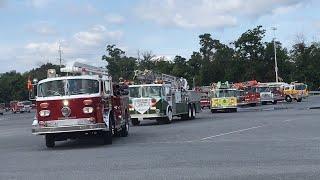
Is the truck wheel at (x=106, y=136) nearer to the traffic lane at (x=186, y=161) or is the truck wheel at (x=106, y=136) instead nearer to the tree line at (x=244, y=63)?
Answer: the traffic lane at (x=186, y=161)

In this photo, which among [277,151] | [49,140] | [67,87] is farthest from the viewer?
[49,140]

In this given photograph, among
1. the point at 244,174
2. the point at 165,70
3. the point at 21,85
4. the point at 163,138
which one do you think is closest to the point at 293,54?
the point at 165,70

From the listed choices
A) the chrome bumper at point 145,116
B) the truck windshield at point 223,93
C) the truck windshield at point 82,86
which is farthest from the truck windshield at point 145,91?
the truck windshield at point 223,93

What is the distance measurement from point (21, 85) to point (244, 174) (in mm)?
142449

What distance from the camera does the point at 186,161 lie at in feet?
46.2

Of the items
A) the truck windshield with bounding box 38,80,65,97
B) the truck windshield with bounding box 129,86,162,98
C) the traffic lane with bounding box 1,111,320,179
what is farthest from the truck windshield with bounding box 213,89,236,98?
the truck windshield with bounding box 38,80,65,97

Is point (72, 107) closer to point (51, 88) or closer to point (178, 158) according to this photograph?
point (51, 88)

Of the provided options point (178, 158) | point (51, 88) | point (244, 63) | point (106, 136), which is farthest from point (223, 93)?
point (244, 63)

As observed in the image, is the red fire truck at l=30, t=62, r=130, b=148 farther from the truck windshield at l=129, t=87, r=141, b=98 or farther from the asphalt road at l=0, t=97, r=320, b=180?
the truck windshield at l=129, t=87, r=141, b=98

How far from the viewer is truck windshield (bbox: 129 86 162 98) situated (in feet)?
105

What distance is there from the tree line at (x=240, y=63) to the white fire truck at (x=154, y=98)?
237 ft

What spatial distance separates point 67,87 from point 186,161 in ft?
21.8

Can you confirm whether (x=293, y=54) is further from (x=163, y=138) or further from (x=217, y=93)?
(x=163, y=138)

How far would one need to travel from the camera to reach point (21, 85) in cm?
14950
